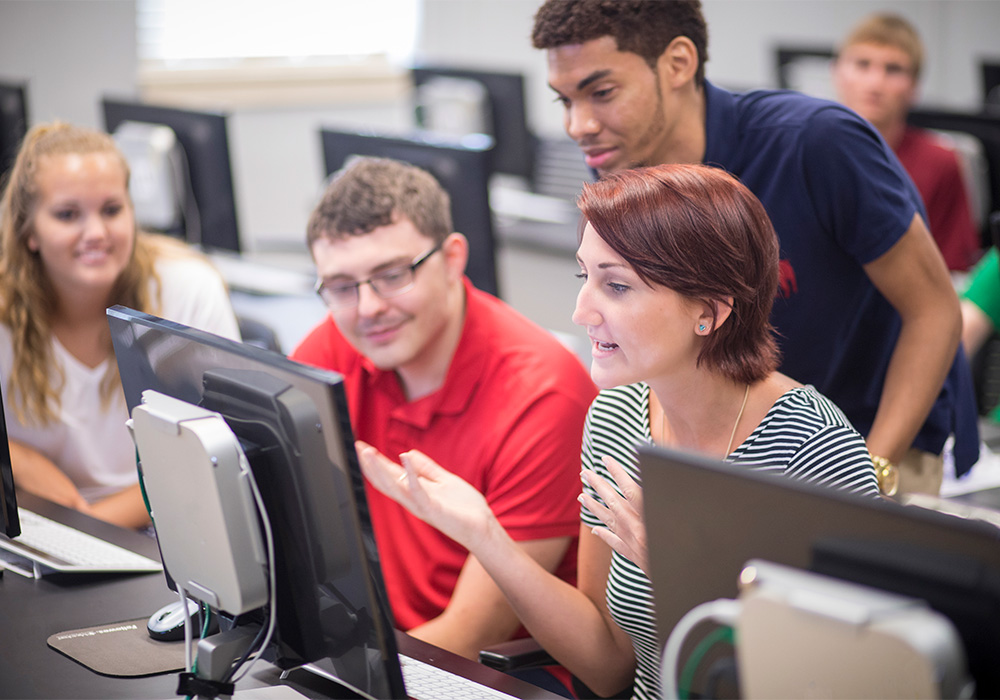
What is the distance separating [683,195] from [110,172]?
129cm

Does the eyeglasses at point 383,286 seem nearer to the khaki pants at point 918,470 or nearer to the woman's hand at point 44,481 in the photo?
the woman's hand at point 44,481

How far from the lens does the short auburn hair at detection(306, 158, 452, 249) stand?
1655 mm

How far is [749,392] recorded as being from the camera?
4.17 ft

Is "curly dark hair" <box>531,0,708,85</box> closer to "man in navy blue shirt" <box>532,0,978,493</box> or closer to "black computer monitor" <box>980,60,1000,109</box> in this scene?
"man in navy blue shirt" <box>532,0,978,493</box>

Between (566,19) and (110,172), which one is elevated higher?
(566,19)

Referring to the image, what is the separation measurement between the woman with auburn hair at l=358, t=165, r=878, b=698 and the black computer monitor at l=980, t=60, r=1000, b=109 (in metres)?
3.07

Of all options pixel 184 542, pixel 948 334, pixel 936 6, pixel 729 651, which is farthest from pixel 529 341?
pixel 936 6

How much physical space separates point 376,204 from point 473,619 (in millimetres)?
670

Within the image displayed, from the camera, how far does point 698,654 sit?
0.79 m

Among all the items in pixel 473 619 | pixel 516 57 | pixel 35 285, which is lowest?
pixel 473 619

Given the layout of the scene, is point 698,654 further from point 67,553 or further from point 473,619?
point 67,553

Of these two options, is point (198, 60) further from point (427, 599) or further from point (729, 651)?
point (729, 651)

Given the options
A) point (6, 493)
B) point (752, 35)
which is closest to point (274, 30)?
point (752, 35)

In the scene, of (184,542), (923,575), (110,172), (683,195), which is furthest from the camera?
(110,172)
